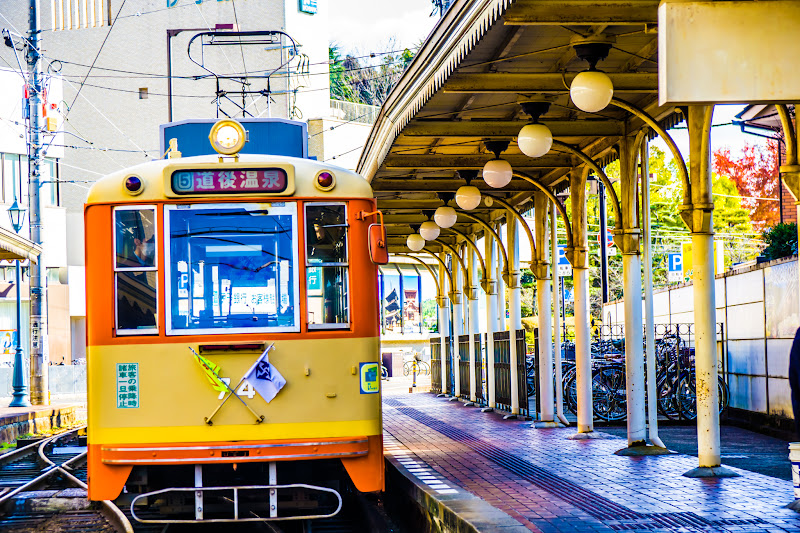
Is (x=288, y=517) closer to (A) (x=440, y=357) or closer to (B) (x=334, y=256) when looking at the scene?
(B) (x=334, y=256)

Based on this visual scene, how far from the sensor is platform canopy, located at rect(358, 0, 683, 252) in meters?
8.14

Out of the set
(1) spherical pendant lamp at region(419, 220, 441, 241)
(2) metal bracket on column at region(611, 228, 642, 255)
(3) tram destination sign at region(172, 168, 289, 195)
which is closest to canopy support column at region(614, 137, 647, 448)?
(2) metal bracket on column at region(611, 228, 642, 255)

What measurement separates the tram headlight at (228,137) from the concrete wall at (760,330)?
8647mm

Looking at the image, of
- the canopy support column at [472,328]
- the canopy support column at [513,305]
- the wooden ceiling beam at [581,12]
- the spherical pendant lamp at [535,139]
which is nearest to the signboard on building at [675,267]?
the canopy support column at [472,328]

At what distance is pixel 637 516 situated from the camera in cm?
776

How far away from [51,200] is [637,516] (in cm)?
4207

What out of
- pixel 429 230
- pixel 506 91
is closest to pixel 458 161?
pixel 506 91

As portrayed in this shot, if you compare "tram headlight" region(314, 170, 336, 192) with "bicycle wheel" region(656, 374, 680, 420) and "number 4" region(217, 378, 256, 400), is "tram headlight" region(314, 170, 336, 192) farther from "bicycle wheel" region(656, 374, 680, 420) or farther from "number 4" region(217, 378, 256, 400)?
"bicycle wheel" region(656, 374, 680, 420)

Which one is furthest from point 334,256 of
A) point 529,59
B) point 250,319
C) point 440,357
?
point 440,357

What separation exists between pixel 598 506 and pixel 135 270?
417 centimetres

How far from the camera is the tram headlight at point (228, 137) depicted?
28.8 ft

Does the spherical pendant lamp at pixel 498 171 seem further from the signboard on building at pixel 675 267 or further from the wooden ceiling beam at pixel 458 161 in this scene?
the signboard on building at pixel 675 267

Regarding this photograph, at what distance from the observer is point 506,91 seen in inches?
417

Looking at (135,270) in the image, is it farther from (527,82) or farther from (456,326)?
(456,326)
